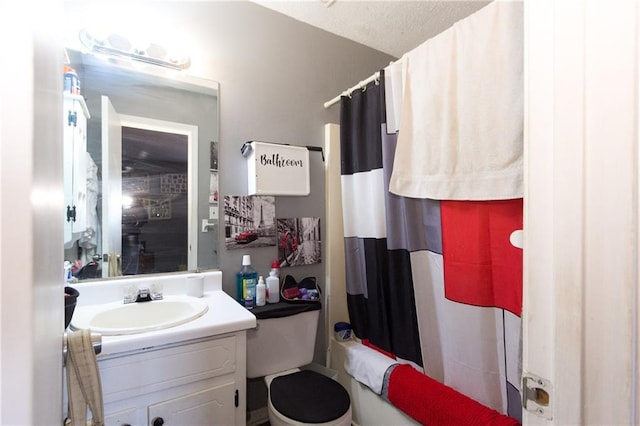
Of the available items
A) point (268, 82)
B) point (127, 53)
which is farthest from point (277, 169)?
point (127, 53)

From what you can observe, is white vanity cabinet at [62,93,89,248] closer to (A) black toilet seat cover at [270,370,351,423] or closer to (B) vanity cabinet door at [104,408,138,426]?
(B) vanity cabinet door at [104,408,138,426]

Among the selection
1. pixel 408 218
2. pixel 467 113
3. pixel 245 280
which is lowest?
pixel 245 280

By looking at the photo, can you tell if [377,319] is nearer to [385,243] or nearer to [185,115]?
[385,243]

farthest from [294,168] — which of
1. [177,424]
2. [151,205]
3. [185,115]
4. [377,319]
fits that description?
[177,424]

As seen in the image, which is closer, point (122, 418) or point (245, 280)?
point (122, 418)

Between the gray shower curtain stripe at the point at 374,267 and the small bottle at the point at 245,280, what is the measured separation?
560 millimetres

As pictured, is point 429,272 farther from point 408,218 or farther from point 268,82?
point 268,82

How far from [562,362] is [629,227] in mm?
→ 201

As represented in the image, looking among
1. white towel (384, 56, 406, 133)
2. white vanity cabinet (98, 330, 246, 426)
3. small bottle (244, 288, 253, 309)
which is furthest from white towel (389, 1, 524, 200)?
white vanity cabinet (98, 330, 246, 426)

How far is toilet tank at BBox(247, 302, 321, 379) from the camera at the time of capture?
4.91 ft

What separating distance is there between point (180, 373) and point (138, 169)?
92cm

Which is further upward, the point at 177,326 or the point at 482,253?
the point at 482,253

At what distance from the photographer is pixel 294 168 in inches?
69.1

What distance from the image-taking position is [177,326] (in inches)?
→ 41.3
